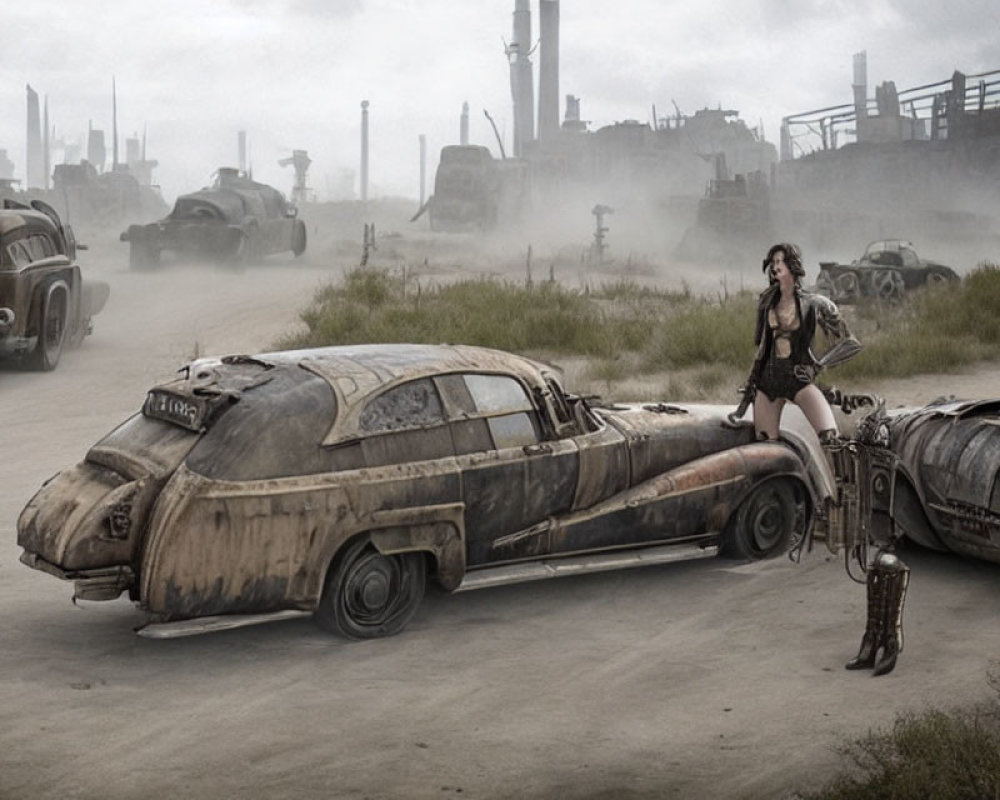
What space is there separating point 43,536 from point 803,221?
38514 millimetres

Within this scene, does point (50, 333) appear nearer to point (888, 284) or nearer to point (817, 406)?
point (817, 406)

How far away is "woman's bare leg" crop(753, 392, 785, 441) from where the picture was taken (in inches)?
369

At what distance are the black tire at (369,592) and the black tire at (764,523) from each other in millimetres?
2302

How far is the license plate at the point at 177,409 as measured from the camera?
733 cm

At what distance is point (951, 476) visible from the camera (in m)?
8.91

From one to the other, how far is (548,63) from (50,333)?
47001 millimetres

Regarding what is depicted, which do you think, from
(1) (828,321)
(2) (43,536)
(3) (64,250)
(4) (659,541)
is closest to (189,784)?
(2) (43,536)

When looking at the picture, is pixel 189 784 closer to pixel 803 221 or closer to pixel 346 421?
pixel 346 421

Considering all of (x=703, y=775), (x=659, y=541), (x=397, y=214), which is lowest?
(x=703, y=775)

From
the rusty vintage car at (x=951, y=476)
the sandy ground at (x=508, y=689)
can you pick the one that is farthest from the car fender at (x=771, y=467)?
→ the rusty vintage car at (x=951, y=476)

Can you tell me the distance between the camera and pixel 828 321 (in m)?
9.45

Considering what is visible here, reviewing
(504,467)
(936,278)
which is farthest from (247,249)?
(504,467)

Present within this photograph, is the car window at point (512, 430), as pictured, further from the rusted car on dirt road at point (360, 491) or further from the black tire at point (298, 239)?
the black tire at point (298, 239)

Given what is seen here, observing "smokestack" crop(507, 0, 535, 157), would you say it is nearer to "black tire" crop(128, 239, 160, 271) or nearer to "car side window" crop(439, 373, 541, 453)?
"black tire" crop(128, 239, 160, 271)
